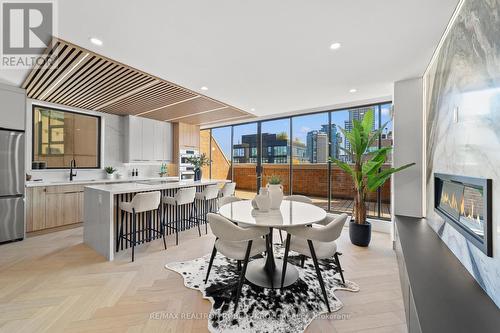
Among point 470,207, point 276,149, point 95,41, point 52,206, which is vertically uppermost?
point 95,41

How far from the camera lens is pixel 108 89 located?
3.75 meters

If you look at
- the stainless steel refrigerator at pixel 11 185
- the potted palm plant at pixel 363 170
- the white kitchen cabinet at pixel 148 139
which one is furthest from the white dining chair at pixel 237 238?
the white kitchen cabinet at pixel 148 139

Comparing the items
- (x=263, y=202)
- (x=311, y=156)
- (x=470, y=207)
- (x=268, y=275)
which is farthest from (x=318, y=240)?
(x=311, y=156)

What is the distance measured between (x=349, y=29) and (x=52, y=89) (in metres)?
4.74

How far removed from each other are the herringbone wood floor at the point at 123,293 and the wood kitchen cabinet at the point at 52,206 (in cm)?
62

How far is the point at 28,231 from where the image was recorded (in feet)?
12.7

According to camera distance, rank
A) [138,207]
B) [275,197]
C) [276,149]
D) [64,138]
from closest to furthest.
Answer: [275,197] < [138,207] < [64,138] < [276,149]

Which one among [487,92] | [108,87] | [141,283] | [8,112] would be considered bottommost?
[141,283]

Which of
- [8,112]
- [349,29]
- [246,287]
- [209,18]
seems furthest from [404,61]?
[8,112]

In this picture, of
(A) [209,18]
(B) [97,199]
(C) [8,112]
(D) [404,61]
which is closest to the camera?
(A) [209,18]

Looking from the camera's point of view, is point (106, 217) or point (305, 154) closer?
point (106, 217)

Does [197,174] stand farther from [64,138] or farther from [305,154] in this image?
[64,138]

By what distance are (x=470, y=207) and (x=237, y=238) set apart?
185 cm

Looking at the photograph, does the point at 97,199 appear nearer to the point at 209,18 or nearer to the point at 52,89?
the point at 52,89
